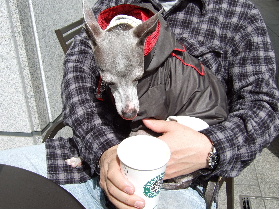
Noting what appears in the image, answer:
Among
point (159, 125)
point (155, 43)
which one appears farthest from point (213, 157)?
point (155, 43)

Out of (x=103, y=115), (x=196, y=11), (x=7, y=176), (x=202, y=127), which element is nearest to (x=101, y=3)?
(x=196, y=11)

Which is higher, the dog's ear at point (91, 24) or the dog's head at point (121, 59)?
the dog's ear at point (91, 24)

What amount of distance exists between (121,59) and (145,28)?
0.57 ft

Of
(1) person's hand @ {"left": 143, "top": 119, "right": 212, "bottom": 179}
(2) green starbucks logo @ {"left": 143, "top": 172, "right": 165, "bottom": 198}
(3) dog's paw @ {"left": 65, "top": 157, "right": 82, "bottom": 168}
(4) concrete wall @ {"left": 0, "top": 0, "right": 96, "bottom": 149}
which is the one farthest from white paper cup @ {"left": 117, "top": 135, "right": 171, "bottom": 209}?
(4) concrete wall @ {"left": 0, "top": 0, "right": 96, "bottom": 149}

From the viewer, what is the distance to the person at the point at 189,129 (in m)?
1.30

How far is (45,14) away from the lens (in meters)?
2.57

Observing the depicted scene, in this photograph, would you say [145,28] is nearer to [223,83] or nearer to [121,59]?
[121,59]

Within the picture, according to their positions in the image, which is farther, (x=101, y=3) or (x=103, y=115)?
(x=101, y=3)

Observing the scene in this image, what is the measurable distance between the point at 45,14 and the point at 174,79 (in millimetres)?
1551

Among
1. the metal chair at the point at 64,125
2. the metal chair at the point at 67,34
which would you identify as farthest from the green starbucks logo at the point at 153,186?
the metal chair at the point at 67,34

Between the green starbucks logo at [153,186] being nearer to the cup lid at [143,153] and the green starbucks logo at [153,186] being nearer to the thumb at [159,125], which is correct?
the cup lid at [143,153]

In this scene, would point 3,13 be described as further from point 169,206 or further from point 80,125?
point 169,206

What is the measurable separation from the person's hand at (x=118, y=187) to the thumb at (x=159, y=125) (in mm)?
218

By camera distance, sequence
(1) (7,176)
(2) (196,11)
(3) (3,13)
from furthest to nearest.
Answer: (3) (3,13) → (2) (196,11) → (1) (7,176)
